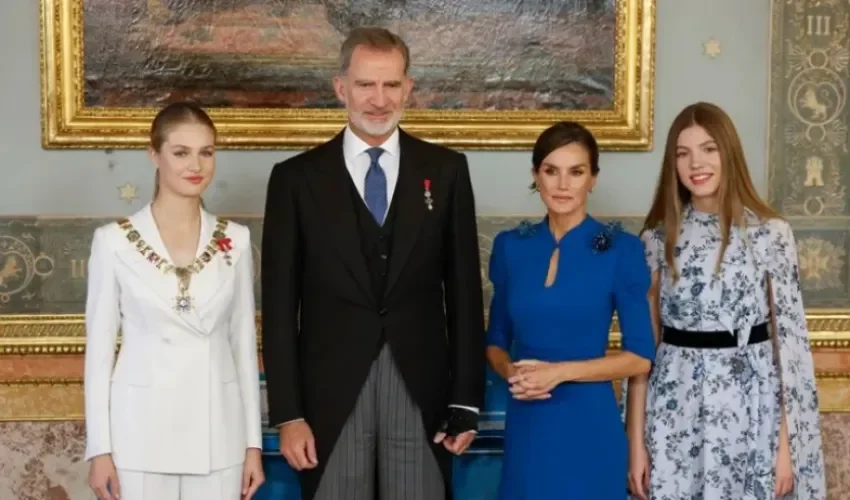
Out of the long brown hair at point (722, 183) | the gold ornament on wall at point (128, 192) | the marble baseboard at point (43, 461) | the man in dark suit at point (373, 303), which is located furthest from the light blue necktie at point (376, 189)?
the marble baseboard at point (43, 461)

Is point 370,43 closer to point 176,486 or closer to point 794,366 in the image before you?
point 176,486

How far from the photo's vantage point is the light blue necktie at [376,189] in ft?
9.07

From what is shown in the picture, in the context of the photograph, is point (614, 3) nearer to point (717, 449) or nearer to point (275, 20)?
point (275, 20)

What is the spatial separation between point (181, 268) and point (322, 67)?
1557 millimetres

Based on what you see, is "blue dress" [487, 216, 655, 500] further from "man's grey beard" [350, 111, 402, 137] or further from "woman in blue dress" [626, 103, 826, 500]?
"man's grey beard" [350, 111, 402, 137]

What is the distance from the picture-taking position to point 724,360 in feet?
9.76

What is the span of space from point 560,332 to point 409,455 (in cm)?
50

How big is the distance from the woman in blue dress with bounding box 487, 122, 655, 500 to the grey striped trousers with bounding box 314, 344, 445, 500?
279mm

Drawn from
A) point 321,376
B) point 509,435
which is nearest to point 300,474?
point 321,376

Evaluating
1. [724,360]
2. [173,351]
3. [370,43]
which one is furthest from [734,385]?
[173,351]

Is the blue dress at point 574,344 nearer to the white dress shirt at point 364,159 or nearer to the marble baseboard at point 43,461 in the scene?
the white dress shirt at point 364,159

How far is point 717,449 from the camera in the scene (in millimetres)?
2959

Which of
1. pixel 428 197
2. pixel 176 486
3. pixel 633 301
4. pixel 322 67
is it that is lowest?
pixel 176 486

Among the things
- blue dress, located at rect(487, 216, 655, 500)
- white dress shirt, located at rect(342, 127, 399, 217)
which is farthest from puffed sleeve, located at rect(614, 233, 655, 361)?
white dress shirt, located at rect(342, 127, 399, 217)
